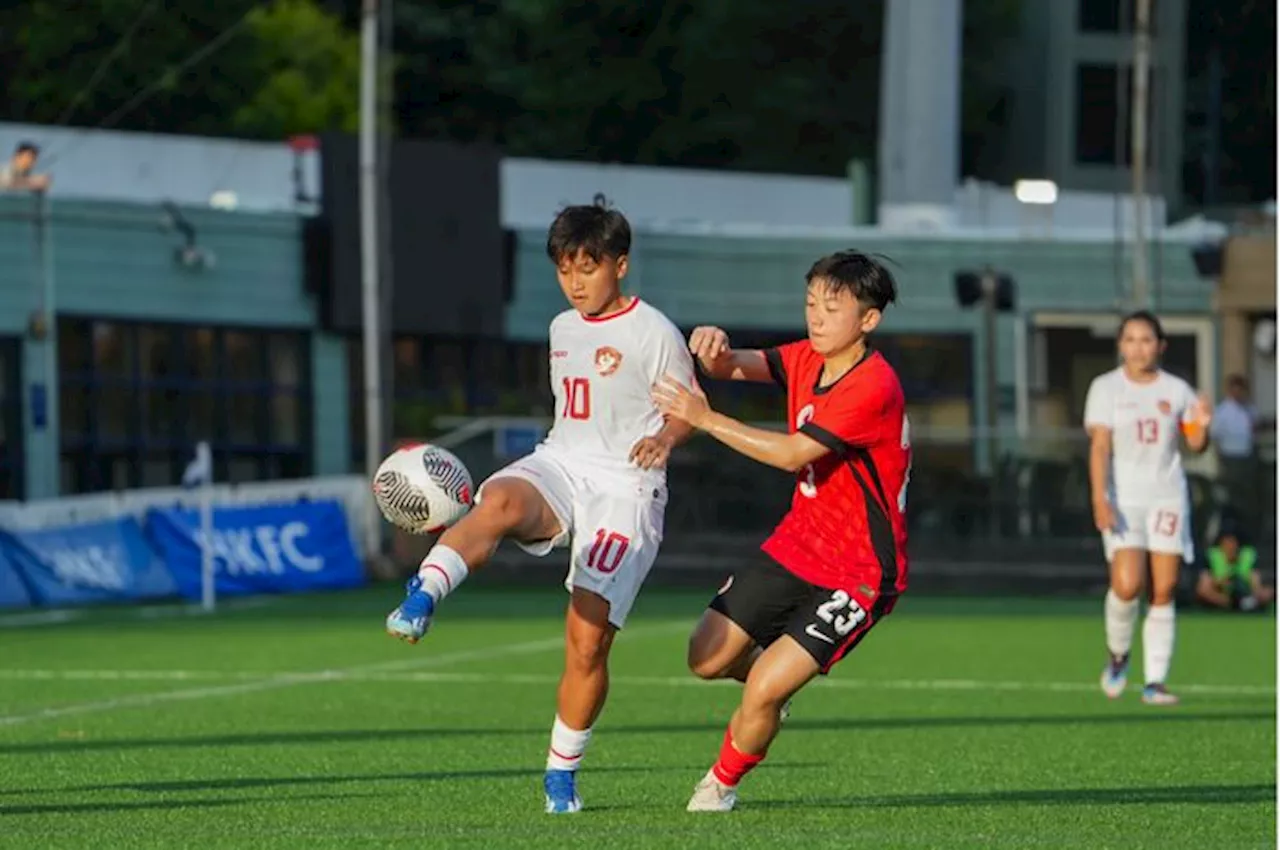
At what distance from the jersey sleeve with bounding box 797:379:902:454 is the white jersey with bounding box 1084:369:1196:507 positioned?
7.67 meters

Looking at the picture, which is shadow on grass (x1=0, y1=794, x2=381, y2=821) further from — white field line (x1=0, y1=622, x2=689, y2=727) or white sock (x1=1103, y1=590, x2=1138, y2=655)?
white sock (x1=1103, y1=590, x2=1138, y2=655)

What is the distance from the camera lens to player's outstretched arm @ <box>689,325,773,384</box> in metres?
11.1

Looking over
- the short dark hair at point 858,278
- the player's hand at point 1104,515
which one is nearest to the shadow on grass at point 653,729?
the player's hand at point 1104,515

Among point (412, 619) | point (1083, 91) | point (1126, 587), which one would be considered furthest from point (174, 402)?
point (1083, 91)

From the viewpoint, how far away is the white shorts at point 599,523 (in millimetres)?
11133

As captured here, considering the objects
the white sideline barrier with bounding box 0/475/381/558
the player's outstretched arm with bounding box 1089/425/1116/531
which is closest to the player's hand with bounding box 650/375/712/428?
the player's outstretched arm with bounding box 1089/425/1116/531

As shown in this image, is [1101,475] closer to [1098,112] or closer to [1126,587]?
[1126,587]

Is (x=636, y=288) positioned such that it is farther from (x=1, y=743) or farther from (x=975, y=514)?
(x=1, y=743)

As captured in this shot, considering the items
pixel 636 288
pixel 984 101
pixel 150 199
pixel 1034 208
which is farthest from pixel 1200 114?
pixel 150 199

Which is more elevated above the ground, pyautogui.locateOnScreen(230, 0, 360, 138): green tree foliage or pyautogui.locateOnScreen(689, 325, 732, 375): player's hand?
pyautogui.locateOnScreen(230, 0, 360, 138): green tree foliage

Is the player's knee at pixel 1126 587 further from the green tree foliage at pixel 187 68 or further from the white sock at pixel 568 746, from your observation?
the green tree foliage at pixel 187 68

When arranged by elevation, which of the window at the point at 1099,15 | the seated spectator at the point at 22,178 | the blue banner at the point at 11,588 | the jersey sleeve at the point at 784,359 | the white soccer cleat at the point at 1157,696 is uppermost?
the window at the point at 1099,15

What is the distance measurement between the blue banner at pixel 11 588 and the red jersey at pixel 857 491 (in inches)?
752

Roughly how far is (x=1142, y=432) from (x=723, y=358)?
7.70 meters
